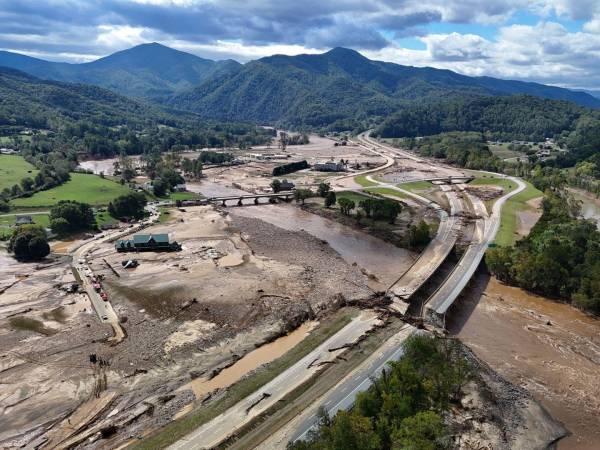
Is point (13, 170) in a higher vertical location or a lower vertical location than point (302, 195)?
lower

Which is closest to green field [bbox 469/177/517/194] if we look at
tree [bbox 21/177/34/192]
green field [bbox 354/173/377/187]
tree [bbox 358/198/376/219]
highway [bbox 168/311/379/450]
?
green field [bbox 354/173/377/187]

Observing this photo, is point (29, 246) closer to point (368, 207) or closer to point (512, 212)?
point (368, 207)

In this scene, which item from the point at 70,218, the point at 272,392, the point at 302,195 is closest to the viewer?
the point at 272,392

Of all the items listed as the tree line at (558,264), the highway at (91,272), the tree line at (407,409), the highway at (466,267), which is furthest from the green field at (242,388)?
the tree line at (558,264)

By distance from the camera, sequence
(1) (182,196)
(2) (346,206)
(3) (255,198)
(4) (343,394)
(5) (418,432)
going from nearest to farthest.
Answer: (5) (418,432) < (4) (343,394) < (2) (346,206) < (3) (255,198) < (1) (182,196)

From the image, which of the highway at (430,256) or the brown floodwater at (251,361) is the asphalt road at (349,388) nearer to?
the brown floodwater at (251,361)

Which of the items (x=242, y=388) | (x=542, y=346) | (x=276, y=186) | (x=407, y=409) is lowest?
(x=276, y=186)

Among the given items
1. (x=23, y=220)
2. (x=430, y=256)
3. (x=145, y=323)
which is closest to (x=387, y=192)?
(x=430, y=256)
